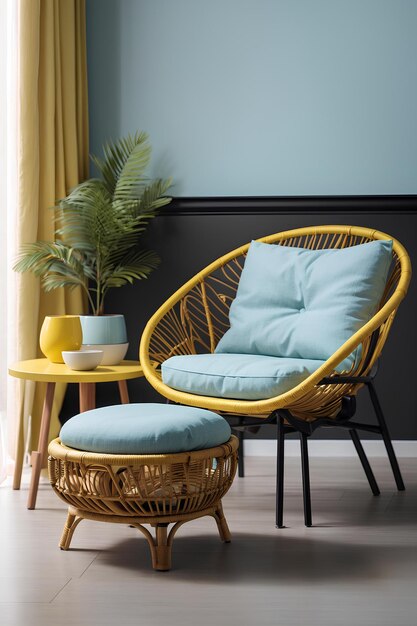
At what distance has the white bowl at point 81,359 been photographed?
→ 9.39ft

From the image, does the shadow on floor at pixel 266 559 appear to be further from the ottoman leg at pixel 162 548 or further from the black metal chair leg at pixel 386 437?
the black metal chair leg at pixel 386 437

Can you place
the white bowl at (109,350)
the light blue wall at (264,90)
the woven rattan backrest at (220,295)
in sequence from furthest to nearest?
the light blue wall at (264,90) → the woven rattan backrest at (220,295) → the white bowl at (109,350)

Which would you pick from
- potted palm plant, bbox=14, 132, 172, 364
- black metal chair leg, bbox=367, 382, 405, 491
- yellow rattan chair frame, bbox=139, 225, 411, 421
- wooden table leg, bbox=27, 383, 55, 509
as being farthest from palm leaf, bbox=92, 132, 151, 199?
black metal chair leg, bbox=367, 382, 405, 491

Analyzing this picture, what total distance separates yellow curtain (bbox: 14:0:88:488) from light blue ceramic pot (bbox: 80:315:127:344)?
0.21 meters

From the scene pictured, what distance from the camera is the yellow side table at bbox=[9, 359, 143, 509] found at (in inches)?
110

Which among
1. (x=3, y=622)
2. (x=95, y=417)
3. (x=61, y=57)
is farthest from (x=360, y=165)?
(x=3, y=622)

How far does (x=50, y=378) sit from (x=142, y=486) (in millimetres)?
764

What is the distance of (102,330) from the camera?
311cm

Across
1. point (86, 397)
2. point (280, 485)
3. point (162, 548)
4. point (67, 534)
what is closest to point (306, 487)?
point (280, 485)

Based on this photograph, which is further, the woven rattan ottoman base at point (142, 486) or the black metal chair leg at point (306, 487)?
the black metal chair leg at point (306, 487)

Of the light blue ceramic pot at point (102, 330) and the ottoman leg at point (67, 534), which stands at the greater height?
the light blue ceramic pot at point (102, 330)

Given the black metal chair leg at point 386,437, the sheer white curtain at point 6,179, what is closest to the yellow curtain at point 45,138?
the sheer white curtain at point 6,179

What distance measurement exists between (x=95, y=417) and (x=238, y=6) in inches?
80.8

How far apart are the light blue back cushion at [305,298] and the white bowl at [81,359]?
0.45 metres
